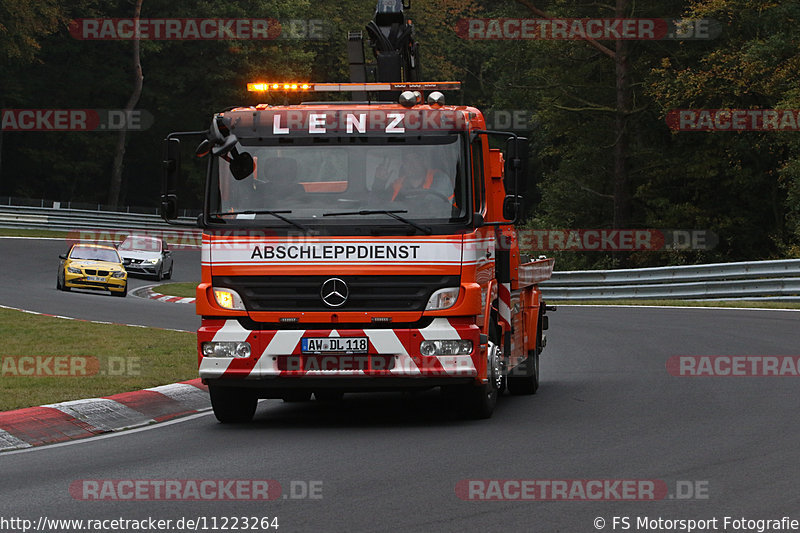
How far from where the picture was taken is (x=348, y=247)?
11180 millimetres

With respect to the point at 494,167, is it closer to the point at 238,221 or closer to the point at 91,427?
the point at 238,221

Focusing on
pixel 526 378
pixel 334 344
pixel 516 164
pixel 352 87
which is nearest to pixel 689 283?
pixel 526 378

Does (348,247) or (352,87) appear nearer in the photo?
(348,247)

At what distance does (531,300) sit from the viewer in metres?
15.0

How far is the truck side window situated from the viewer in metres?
11.6

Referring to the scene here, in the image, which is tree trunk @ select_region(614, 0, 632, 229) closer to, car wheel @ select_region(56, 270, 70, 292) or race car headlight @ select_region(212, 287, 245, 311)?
car wheel @ select_region(56, 270, 70, 292)

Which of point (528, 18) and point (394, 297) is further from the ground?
point (528, 18)

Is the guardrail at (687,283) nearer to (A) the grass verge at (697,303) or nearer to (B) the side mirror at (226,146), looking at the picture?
(A) the grass verge at (697,303)

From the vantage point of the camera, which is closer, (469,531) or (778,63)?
(469,531)

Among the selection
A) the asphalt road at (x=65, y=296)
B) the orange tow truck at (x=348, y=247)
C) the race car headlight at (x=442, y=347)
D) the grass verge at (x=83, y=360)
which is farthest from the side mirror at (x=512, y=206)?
the asphalt road at (x=65, y=296)

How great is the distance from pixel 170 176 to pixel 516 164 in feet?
9.74

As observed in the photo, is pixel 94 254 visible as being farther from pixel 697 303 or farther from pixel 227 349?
pixel 227 349

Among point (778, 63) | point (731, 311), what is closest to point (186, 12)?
point (778, 63)

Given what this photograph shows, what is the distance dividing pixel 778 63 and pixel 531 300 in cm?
2420
